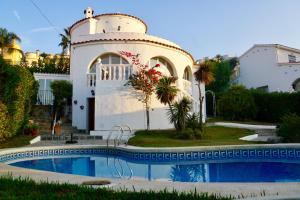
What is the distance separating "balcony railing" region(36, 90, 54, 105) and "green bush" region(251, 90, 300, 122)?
17042 millimetres

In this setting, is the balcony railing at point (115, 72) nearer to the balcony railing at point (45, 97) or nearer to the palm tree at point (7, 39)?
the balcony railing at point (45, 97)

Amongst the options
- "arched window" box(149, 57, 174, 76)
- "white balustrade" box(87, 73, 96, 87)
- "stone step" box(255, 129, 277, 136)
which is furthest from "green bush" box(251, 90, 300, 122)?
"white balustrade" box(87, 73, 96, 87)

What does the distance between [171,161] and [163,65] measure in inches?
438

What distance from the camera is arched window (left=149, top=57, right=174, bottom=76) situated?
21438 mm

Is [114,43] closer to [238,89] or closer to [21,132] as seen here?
[21,132]

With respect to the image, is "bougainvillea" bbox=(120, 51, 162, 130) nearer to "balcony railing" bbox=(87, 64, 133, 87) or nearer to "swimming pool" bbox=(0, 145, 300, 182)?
"balcony railing" bbox=(87, 64, 133, 87)

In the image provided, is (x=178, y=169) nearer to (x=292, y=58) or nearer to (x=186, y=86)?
(x=186, y=86)

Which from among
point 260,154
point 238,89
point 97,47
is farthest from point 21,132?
point 238,89

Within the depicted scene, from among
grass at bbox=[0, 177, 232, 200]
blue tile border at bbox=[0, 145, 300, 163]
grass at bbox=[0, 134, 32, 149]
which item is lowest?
blue tile border at bbox=[0, 145, 300, 163]

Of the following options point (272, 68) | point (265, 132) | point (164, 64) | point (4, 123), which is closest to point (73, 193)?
point (4, 123)

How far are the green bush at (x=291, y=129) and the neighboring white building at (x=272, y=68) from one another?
64.0 ft

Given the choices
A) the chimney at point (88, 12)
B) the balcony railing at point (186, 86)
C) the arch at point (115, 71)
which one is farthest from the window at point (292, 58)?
the arch at point (115, 71)

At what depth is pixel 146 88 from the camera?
19031mm

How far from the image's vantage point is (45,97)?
23.8 metres
